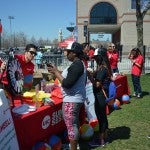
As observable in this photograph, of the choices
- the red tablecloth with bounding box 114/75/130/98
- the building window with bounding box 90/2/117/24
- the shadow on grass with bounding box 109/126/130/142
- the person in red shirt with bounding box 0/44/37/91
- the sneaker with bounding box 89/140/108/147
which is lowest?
the shadow on grass with bounding box 109/126/130/142

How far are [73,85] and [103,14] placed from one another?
60166 millimetres

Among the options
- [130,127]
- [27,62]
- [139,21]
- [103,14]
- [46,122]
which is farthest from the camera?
[103,14]

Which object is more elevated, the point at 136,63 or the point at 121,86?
the point at 136,63

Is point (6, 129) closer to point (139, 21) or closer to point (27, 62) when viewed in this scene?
point (27, 62)

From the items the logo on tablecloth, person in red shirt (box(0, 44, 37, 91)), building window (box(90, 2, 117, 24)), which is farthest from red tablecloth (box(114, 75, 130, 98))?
building window (box(90, 2, 117, 24))

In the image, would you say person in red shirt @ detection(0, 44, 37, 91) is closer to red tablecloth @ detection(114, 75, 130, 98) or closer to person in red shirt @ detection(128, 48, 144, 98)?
red tablecloth @ detection(114, 75, 130, 98)

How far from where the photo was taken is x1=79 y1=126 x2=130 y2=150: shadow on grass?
7.44 meters

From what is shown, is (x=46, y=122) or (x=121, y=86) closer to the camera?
(x=46, y=122)

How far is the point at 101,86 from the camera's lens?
7.39 m

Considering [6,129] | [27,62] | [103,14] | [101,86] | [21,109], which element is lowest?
[6,129]

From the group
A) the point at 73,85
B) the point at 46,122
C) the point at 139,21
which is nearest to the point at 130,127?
the point at 46,122

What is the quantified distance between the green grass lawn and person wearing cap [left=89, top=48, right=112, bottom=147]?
0.79 feet

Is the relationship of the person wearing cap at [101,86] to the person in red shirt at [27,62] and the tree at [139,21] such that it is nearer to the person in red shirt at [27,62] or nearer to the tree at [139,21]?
the person in red shirt at [27,62]

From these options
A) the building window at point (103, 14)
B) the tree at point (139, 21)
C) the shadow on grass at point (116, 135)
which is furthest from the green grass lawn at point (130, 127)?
the building window at point (103, 14)
